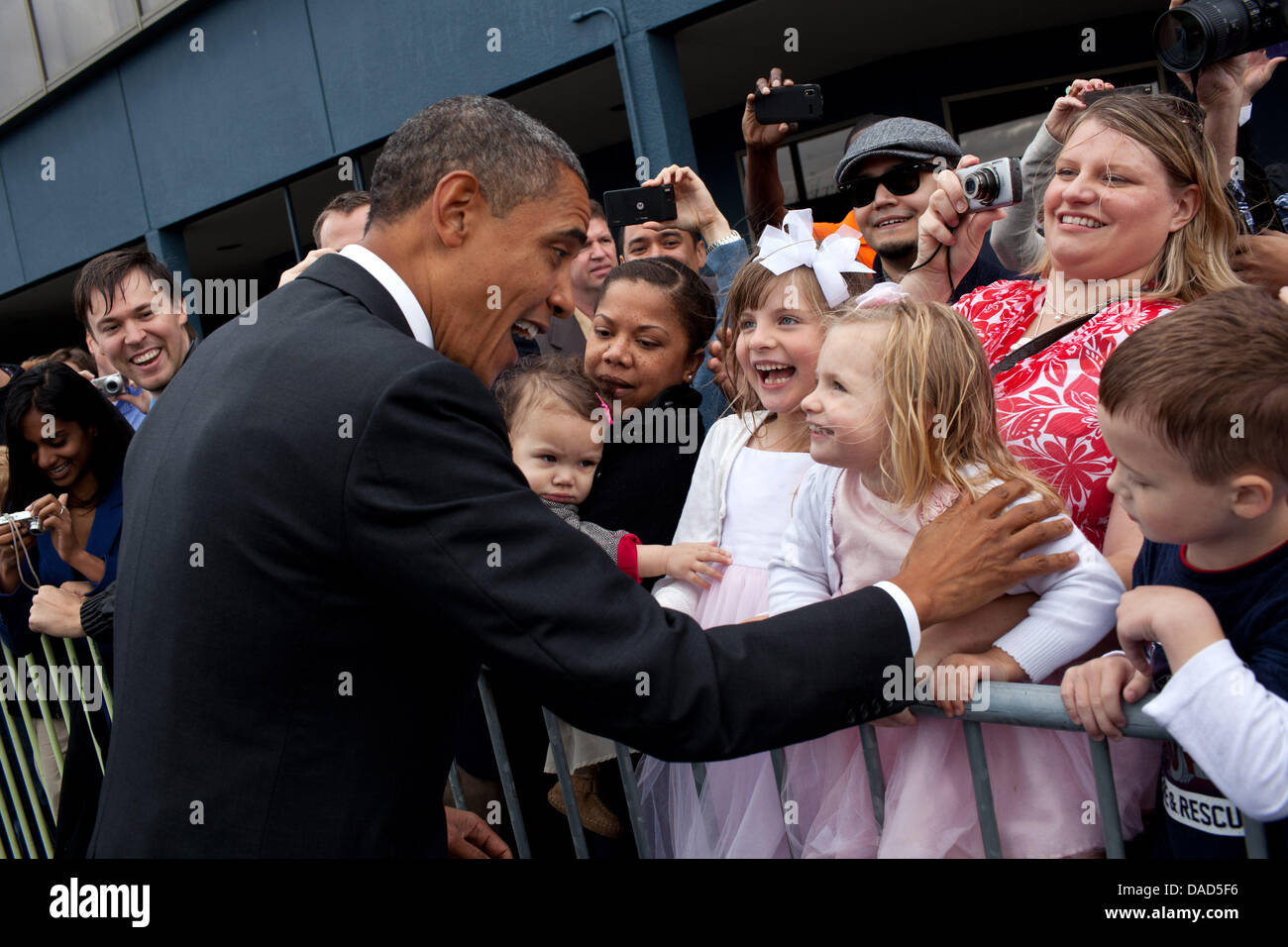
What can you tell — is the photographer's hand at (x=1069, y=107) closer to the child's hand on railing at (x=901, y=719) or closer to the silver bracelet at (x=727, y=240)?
the silver bracelet at (x=727, y=240)

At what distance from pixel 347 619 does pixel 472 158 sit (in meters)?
0.78

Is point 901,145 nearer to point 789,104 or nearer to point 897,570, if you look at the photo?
point 789,104

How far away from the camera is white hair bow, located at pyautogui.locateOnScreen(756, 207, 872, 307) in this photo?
242 centimetres

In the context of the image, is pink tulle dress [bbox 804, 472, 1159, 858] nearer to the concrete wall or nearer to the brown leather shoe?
the brown leather shoe

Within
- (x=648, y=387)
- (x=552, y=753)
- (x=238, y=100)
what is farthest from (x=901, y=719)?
(x=238, y=100)

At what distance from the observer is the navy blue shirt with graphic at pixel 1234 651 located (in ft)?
4.31

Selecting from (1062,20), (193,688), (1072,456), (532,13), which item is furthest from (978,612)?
(1062,20)

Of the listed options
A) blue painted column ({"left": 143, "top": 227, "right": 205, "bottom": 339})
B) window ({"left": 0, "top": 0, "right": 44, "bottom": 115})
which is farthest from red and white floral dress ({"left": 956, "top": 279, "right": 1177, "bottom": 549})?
window ({"left": 0, "top": 0, "right": 44, "bottom": 115})

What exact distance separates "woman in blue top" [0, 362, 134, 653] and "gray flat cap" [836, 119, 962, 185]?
2695 millimetres

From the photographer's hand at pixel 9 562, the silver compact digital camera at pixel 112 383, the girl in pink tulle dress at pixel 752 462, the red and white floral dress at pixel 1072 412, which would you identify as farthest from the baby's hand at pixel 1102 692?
the silver compact digital camera at pixel 112 383

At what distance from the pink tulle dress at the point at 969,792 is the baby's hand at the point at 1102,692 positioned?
0.82 feet

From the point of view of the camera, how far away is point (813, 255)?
2.46 meters
